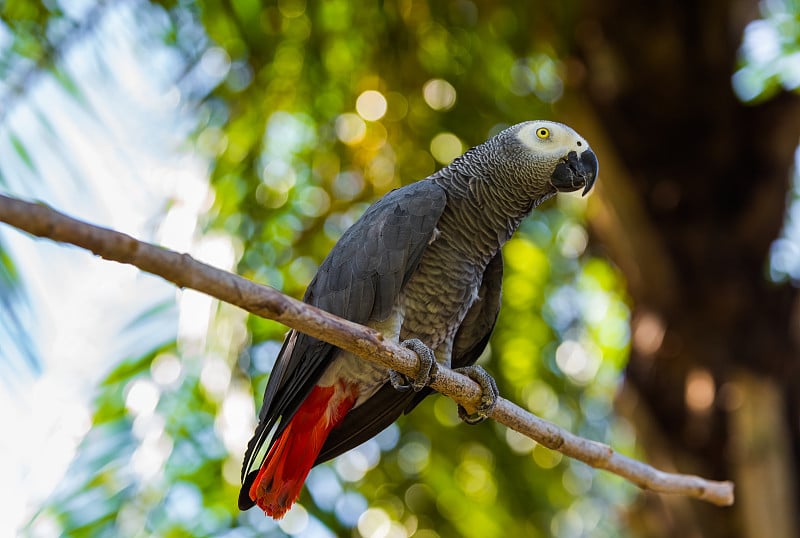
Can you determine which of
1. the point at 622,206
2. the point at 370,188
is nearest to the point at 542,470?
the point at 622,206

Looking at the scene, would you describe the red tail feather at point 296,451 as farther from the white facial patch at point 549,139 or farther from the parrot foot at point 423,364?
the white facial patch at point 549,139

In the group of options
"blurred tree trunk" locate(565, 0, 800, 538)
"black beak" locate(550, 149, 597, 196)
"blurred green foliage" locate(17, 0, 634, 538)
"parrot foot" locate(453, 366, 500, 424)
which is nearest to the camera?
"parrot foot" locate(453, 366, 500, 424)

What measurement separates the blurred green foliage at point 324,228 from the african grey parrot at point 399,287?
0.46 m

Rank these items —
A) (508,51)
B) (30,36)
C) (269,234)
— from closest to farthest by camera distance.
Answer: (30,36)
(269,234)
(508,51)

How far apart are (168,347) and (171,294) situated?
166mm

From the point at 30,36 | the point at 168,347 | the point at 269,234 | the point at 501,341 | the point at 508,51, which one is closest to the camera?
the point at 30,36

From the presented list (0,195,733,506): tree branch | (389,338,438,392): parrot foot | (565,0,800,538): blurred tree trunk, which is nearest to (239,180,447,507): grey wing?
(389,338,438,392): parrot foot

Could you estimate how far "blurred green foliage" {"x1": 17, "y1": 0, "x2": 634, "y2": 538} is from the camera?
A: 229 cm

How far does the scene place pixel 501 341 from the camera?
3.27 m

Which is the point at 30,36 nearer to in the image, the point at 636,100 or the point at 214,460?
the point at 214,460

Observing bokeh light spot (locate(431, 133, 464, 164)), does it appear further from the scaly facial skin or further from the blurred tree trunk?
the scaly facial skin

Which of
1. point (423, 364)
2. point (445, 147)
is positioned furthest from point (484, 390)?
point (445, 147)

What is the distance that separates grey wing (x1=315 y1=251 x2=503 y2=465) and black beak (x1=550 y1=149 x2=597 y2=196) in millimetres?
257

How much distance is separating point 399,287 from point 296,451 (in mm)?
487
